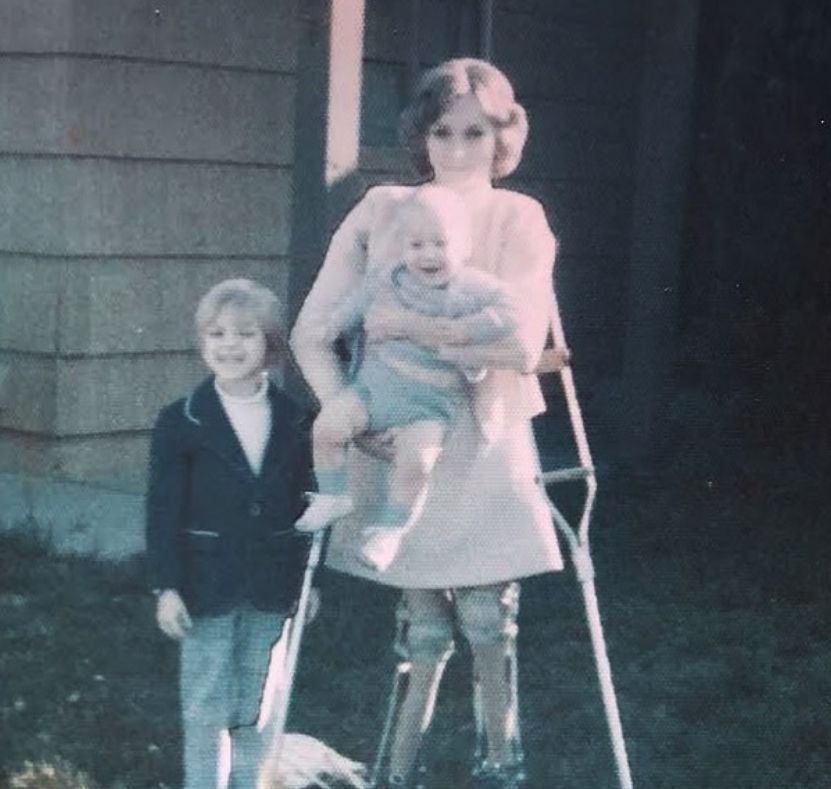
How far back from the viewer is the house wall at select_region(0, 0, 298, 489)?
7.45 m

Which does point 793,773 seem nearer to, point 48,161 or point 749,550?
point 749,550

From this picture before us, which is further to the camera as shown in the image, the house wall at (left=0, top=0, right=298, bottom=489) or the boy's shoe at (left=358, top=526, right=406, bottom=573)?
the house wall at (left=0, top=0, right=298, bottom=489)

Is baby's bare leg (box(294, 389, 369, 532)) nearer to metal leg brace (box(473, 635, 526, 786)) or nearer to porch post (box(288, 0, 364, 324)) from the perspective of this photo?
metal leg brace (box(473, 635, 526, 786))

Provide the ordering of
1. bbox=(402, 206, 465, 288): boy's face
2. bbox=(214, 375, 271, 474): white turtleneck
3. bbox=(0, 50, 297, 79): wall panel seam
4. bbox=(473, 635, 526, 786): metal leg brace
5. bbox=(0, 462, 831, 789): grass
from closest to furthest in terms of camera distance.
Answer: bbox=(402, 206, 465, 288): boy's face < bbox=(214, 375, 271, 474): white turtleneck < bbox=(473, 635, 526, 786): metal leg brace < bbox=(0, 462, 831, 789): grass < bbox=(0, 50, 297, 79): wall panel seam

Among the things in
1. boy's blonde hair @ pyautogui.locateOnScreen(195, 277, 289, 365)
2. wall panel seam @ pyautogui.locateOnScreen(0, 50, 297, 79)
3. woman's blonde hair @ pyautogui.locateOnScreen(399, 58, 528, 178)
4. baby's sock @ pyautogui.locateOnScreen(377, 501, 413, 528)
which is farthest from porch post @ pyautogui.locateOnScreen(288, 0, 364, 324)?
baby's sock @ pyautogui.locateOnScreen(377, 501, 413, 528)

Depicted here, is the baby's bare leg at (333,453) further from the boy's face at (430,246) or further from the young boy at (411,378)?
the boy's face at (430,246)

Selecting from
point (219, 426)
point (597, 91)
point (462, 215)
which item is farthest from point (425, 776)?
point (597, 91)

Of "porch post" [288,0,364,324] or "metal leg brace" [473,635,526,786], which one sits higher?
"porch post" [288,0,364,324]

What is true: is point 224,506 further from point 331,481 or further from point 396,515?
point 396,515

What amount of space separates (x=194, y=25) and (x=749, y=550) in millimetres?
2954

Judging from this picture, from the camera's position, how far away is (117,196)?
7555 mm

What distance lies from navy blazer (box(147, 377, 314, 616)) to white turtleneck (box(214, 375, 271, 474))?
0.01m

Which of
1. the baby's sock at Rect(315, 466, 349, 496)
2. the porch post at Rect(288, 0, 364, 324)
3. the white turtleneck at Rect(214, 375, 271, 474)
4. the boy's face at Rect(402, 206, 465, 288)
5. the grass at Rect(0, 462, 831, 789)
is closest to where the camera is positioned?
the boy's face at Rect(402, 206, 465, 288)

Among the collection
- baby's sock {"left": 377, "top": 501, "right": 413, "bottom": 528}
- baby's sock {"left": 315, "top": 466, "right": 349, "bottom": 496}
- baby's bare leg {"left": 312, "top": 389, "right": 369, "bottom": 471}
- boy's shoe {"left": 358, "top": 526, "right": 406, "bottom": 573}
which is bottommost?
boy's shoe {"left": 358, "top": 526, "right": 406, "bottom": 573}
